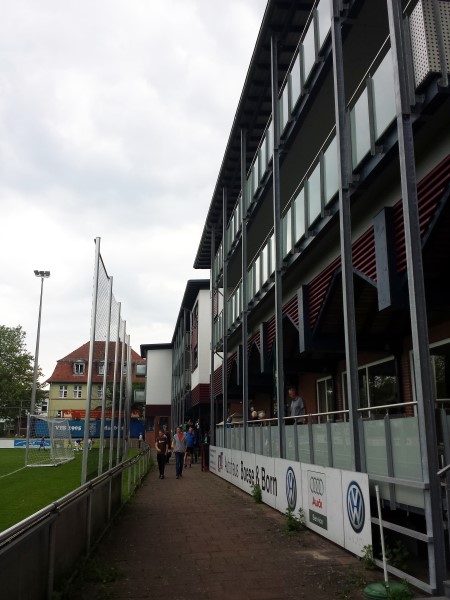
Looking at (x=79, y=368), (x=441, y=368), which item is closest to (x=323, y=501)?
(x=441, y=368)

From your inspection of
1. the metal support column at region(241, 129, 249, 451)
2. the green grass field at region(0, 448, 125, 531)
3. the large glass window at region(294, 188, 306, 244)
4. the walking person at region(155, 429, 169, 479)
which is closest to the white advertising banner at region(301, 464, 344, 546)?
the green grass field at region(0, 448, 125, 531)

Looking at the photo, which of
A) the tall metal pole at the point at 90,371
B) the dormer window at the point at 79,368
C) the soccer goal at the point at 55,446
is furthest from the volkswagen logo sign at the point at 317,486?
the soccer goal at the point at 55,446

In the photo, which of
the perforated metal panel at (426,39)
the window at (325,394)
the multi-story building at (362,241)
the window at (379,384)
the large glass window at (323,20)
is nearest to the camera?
the multi-story building at (362,241)

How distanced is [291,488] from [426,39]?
7774 mm

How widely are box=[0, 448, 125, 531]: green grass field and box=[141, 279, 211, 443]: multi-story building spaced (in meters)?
12.1

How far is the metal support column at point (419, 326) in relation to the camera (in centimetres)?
613

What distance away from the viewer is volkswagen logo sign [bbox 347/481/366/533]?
298 inches

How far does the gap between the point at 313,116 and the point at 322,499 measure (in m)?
9.07

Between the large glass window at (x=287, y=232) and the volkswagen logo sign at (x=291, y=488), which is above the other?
the large glass window at (x=287, y=232)

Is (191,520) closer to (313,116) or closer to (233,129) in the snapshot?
(313,116)

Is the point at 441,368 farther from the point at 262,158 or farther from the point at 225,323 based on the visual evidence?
the point at 225,323

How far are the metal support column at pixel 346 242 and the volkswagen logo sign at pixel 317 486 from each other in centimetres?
112

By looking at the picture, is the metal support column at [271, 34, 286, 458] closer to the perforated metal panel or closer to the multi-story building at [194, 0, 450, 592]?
the multi-story building at [194, 0, 450, 592]

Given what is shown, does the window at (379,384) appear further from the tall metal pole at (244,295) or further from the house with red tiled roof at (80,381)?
the house with red tiled roof at (80,381)
